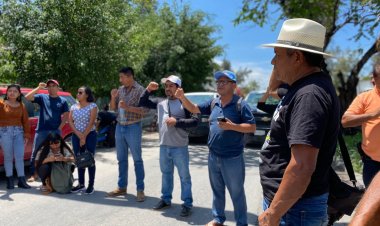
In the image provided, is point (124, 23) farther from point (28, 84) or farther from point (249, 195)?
point (249, 195)

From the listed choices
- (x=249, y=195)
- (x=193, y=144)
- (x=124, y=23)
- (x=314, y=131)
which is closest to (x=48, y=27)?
(x=124, y=23)

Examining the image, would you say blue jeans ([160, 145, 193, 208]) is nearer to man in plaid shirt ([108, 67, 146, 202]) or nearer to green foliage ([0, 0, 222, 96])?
man in plaid shirt ([108, 67, 146, 202])

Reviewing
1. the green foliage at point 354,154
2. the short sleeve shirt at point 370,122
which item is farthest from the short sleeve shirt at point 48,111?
the green foliage at point 354,154

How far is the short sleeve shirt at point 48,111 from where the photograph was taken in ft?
23.0

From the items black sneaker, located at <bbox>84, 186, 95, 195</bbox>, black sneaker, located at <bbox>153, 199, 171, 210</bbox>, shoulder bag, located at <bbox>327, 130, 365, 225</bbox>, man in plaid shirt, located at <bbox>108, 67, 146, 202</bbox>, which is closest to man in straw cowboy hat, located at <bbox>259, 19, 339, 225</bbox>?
shoulder bag, located at <bbox>327, 130, 365, 225</bbox>

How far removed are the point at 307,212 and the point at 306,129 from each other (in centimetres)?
57

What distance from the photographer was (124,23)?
13016 millimetres

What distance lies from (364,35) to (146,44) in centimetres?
798

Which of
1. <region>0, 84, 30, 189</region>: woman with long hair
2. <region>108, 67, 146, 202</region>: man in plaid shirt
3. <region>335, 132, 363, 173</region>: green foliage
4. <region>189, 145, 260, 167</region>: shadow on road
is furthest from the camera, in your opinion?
<region>189, 145, 260, 167</region>: shadow on road

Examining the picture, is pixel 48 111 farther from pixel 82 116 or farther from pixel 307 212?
pixel 307 212

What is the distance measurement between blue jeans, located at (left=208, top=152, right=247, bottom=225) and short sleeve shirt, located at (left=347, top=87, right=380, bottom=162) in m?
1.28

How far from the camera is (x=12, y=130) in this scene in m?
6.68

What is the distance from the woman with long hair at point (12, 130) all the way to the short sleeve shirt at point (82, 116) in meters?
0.97

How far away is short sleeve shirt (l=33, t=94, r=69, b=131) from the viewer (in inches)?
276
